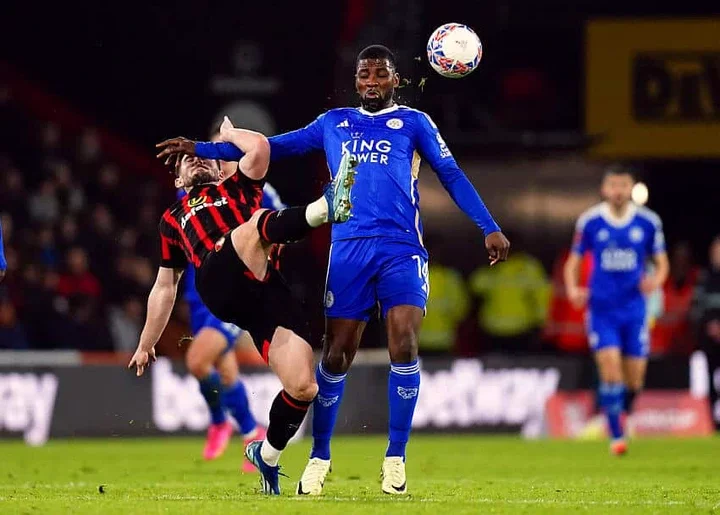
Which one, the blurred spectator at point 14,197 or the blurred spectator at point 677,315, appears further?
the blurred spectator at point 677,315

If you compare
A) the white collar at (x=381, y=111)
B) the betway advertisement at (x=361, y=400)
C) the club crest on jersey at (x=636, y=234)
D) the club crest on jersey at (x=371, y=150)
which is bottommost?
the betway advertisement at (x=361, y=400)

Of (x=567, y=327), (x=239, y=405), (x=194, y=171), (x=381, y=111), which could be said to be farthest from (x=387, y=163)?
(x=567, y=327)

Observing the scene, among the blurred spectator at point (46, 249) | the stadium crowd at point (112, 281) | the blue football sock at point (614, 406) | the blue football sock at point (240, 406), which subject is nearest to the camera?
the blue football sock at point (240, 406)

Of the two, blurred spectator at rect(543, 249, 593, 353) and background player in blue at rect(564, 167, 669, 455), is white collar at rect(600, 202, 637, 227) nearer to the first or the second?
background player in blue at rect(564, 167, 669, 455)

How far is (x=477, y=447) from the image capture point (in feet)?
47.2

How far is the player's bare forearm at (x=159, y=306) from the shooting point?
8633 mm

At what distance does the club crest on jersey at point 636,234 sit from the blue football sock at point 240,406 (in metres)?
3.84

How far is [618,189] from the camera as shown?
44.2 feet

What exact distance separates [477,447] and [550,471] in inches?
128

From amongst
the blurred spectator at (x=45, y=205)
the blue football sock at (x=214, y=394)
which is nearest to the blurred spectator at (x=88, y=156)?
the blurred spectator at (x=45, y=205)

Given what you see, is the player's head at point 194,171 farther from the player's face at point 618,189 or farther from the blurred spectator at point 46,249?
the blurred spectator at point 46,249

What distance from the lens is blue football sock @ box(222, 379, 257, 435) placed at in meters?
11.9

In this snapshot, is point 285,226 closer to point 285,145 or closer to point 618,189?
point 285,145

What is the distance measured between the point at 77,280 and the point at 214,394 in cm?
557
